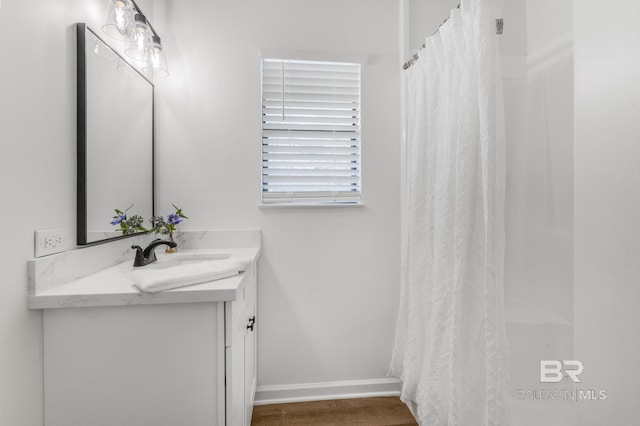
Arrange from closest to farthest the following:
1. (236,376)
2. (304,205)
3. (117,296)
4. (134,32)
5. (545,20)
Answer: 1. (117,296)
2. (236,376)
3. (134,32)
4. (545,20)
5. (304,205)

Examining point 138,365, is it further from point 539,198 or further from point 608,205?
point 539,198

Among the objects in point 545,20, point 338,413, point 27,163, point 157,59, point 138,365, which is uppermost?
point 545,20

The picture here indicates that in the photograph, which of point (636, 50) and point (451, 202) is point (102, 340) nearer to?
point (451, 202)

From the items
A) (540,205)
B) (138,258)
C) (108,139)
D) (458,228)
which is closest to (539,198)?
(540,205)

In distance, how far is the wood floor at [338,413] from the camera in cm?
159

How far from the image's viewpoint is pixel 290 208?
1.79 meters

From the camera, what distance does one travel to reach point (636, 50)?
0.53 metres

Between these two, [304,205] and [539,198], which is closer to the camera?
[539,198]

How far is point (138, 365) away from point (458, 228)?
1.21 meters

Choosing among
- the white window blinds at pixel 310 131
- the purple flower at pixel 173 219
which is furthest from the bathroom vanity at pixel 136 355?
the white window blinds at pixel 310 131

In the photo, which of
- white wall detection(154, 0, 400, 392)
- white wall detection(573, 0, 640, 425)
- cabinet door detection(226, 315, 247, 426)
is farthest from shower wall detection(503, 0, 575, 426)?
cabinet door detection(226, 315, 247, 426)

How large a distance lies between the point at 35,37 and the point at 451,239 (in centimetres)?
164
